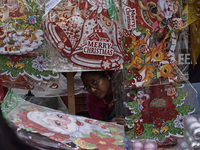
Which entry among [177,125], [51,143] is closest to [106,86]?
[177,125]

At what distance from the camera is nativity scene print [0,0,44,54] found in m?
1.66

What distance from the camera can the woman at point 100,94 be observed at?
1.83 m

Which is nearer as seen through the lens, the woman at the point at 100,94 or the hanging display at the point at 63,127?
the hanging display at the point at 63,127

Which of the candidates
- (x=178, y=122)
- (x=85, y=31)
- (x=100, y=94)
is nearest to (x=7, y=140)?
(x=85, y=31)

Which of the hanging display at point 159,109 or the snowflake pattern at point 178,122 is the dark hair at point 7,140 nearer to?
the hanging display at point 159,109

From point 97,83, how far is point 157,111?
0.51 meters

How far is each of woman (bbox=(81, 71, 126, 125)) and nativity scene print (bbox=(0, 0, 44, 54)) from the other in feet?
1.56

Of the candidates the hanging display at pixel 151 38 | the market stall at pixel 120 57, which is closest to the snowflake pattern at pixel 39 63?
the market stall at pixel 120 57

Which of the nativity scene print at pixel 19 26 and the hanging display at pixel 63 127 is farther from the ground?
the nativity scene print at pixel 19 26

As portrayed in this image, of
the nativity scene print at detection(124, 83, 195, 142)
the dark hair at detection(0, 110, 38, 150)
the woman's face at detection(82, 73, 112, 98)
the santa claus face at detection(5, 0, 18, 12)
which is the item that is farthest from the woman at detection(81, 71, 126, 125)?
the dark hair at detection(0, 110, 38, 150)

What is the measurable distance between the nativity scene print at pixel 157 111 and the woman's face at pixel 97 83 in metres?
0.27

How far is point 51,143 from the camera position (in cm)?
97

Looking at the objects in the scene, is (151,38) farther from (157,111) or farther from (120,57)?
(157,111)

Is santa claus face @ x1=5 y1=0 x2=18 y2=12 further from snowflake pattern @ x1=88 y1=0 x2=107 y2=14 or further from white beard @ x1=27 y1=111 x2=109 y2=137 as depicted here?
white beard @ x1=27 y1=111 x2=109 y2=137
